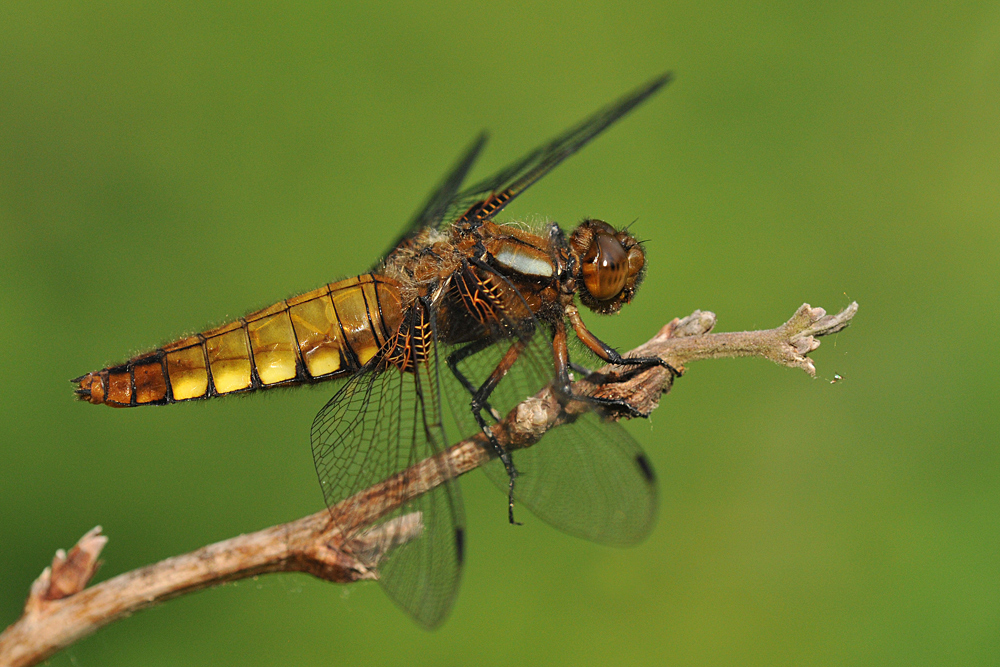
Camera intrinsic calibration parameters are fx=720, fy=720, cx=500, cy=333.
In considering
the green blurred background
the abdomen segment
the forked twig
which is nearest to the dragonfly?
the abdomen segment

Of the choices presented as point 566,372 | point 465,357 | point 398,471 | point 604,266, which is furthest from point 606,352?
point 398,471

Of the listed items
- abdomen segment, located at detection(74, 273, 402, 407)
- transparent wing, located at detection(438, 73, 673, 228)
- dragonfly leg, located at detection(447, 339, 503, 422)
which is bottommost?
dragonfly leg, located at detection(447, 339, 503, 422)

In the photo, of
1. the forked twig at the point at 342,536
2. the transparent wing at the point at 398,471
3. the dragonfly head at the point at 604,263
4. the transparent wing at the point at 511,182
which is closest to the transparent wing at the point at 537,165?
the transparent wing at the point at 511,182

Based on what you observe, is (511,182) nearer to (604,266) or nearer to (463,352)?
(604,266)

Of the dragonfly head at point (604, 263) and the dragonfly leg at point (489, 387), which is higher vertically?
the dragonfly head at point (604, 263)

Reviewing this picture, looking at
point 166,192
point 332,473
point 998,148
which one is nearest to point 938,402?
point 998,148

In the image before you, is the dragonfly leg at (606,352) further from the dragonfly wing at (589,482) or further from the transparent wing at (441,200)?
the transparent wing at (441,200)

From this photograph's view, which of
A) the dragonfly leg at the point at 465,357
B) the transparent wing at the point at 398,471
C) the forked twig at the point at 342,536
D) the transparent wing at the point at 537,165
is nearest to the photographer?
the forked twig at the point at 342,536

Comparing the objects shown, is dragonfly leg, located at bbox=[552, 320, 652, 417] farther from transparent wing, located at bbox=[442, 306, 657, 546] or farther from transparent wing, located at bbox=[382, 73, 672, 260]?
transparent wing, located at bbox=[382, 73, 672, 260]
